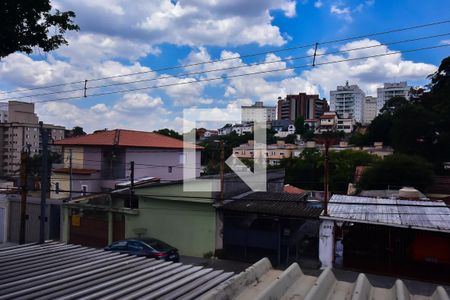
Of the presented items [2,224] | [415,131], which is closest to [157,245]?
[2,224]

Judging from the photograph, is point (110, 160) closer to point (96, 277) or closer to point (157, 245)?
point (157, 245)

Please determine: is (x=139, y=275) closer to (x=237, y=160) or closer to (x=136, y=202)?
(x=136, y=202)

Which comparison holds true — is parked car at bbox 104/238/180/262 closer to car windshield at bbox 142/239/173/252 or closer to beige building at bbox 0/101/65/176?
car windshield at bbox 142/239/173/252

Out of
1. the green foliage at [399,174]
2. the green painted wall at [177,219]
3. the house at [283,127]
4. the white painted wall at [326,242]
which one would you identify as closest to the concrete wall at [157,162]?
the green painted wall at [177,219]

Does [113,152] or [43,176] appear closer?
[43,176]

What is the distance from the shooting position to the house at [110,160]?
26516mm

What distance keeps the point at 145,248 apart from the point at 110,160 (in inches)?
628

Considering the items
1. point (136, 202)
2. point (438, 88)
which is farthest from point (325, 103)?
point (136, 202)

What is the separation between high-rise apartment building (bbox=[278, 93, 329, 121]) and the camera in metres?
125

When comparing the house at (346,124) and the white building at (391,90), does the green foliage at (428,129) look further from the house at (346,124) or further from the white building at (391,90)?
the white building at (391,90)

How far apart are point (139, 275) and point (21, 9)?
11.3 feet

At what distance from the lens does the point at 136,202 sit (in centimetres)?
1856

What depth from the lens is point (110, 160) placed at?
2861cm

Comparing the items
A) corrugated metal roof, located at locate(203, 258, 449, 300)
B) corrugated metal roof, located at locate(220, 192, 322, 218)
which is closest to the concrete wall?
corrugated metal roof, located at locate(220, 192, 322, 218)
